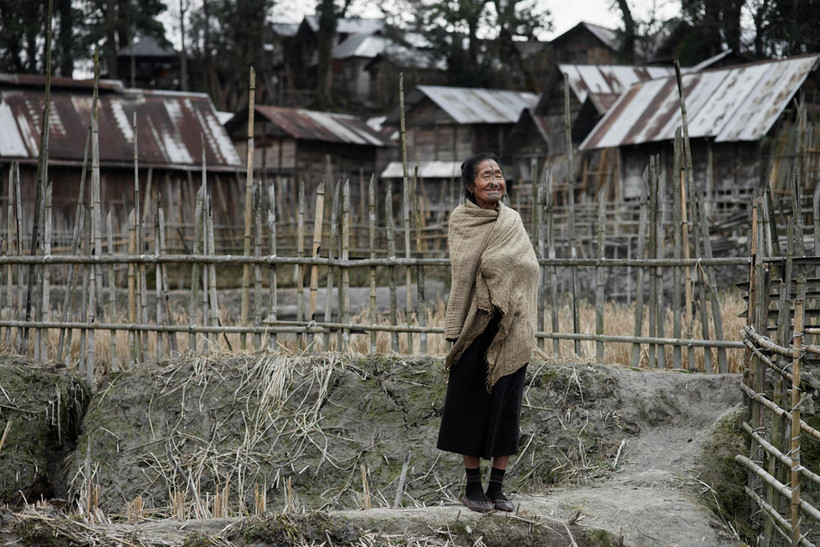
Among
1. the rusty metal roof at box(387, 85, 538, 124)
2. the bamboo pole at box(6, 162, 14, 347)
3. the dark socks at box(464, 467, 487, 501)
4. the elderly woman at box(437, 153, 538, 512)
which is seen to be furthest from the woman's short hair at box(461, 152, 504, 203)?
the rusty metal roof at box(387, 85, 538, 124)

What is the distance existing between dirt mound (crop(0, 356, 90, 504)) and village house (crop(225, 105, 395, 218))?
51.2 ft

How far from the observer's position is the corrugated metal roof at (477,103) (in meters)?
24.5

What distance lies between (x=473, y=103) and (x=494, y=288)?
21740mm

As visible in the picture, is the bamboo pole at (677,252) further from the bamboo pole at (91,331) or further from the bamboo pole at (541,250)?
the bamboo pole at (91,331)

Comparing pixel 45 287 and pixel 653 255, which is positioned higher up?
pixel 653 255

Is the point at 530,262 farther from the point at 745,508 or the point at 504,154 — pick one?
the point at 504,154

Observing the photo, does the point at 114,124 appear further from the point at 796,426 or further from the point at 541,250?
the point at 796,426

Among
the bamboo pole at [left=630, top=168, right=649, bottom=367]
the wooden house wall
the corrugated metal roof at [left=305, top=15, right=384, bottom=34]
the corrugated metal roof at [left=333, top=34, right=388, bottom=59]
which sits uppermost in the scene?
the corrugated metal roof at [left=305, top=15, right=384, bottom=34]

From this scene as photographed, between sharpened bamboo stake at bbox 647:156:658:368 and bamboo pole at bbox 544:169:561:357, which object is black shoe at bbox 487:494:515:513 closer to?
bamboo pole at bbox 544:169:561:357

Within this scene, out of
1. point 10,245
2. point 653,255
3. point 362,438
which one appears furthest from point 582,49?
point 362,438

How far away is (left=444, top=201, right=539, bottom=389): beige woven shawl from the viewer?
4102 mm

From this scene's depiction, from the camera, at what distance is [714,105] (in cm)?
1762

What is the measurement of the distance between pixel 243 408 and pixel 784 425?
339cm

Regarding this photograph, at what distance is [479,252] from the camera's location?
4164 mm
